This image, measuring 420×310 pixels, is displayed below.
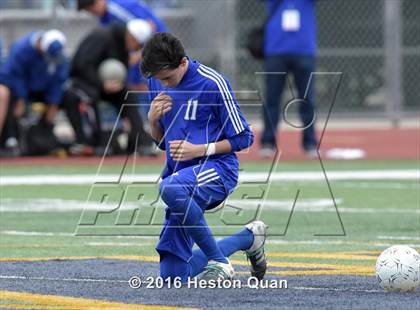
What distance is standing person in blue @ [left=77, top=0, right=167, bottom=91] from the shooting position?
15.9 meters

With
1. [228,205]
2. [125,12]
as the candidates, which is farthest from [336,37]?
[228,205]

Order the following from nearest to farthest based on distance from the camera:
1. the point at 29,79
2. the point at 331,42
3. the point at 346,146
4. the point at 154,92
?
the point at 154,92, the point at 29,79, the point at 346,146, the point at 331,42

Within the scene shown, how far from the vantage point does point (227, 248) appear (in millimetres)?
6820

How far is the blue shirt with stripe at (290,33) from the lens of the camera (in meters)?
15.2

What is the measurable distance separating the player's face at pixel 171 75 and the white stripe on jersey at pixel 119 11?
9618 mm

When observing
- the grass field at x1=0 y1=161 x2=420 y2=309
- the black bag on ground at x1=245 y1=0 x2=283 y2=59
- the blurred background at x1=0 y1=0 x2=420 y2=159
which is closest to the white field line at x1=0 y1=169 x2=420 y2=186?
the grass field at x1=0 y1=161 x2=420 y2=309

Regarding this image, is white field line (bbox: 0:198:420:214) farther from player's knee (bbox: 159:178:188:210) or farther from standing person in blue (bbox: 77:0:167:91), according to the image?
standing person in blue (bbox: 77:0:167:91)

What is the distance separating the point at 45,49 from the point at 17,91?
2.63 feet

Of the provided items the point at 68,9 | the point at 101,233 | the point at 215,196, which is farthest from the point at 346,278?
the point at 68,9

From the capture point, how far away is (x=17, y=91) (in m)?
16.3

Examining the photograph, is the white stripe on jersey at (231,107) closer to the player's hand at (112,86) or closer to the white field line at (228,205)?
the white field line at (228,205)

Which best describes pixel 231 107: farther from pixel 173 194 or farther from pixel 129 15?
pixel 129 15

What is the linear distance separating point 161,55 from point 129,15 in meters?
9.88

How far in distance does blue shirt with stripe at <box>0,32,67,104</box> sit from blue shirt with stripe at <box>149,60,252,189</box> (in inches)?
379
